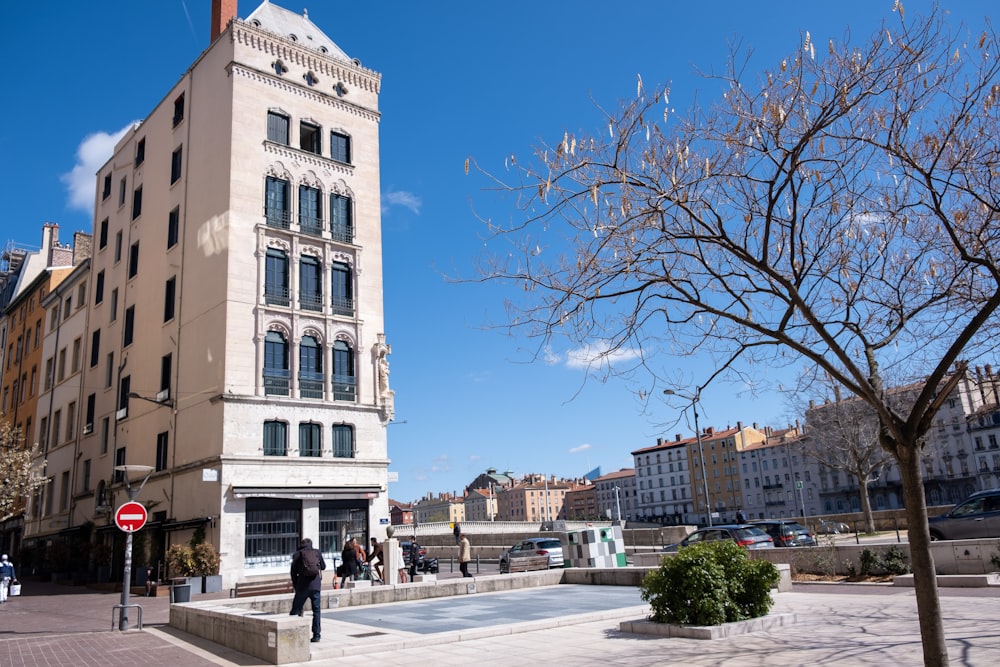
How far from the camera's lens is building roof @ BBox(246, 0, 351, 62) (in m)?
38.8

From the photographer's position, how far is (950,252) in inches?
349

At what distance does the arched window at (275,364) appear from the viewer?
108ft

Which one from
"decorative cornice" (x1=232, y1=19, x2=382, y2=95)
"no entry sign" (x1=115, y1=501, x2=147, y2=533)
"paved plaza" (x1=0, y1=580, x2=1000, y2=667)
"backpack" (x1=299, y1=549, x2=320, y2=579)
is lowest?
"paved plaza" (x1=0, y1=580, x2=1000, y2=667)

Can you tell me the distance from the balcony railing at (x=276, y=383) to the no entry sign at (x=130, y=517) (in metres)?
15.8

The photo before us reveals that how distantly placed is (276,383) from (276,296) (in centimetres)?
409

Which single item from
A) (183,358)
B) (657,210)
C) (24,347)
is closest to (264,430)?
(183,358)

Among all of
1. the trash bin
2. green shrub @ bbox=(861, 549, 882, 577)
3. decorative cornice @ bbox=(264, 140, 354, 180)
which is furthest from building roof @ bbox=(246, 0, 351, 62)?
green shrub @ bbox=(861, 549, 882, 577)

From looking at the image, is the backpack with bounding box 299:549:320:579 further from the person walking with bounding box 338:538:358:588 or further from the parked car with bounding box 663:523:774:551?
the parked car with bounding box 663:523:774:551

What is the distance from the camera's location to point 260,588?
20312mm

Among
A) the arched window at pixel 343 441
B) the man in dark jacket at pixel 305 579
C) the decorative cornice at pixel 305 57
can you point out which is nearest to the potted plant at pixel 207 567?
the arched window at pixel 343 441

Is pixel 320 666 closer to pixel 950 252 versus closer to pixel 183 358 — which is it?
pixel 950 252

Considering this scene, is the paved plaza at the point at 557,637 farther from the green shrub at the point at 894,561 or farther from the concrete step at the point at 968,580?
the green shrub at the point at 894,561

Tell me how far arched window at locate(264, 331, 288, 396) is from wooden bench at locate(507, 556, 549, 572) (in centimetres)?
1341

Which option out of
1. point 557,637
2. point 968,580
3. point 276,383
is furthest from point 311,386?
point 968,580
